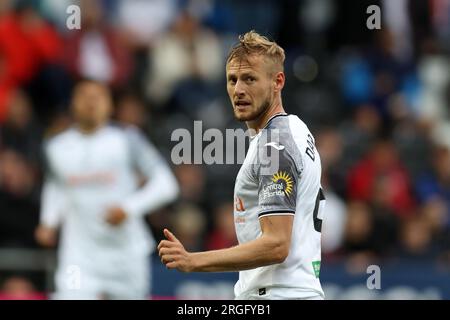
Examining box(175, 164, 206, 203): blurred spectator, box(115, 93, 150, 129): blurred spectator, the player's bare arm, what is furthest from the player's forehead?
box(115, 93, 150, 129): blurred spectator

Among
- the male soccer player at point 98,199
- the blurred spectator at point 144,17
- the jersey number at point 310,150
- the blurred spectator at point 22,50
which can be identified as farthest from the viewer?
the blurred spectator at point 144,17

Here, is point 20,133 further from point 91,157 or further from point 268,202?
point 268,202

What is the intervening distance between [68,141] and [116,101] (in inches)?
135

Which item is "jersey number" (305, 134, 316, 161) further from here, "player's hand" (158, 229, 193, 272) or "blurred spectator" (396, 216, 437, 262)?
"blurred spectator" (396, 216, 437, 262)

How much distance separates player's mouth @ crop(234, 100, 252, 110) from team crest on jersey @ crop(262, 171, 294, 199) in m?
0.49

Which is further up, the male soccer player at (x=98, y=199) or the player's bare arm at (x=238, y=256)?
the male soccer player at (x=98, y=199)

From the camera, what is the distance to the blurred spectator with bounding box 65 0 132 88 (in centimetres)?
1354

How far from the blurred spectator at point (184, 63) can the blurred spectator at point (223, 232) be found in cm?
240

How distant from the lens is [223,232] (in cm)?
1202

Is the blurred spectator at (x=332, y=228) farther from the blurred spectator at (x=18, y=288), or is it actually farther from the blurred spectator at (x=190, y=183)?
the blurred spectator at (x=18, y=288)

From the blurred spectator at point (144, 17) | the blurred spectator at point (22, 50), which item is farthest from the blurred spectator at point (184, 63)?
the blurred spectator at point (22, 50)

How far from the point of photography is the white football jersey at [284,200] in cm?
533

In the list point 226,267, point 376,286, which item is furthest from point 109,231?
point 226,267

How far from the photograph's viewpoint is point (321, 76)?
14.8 metres
